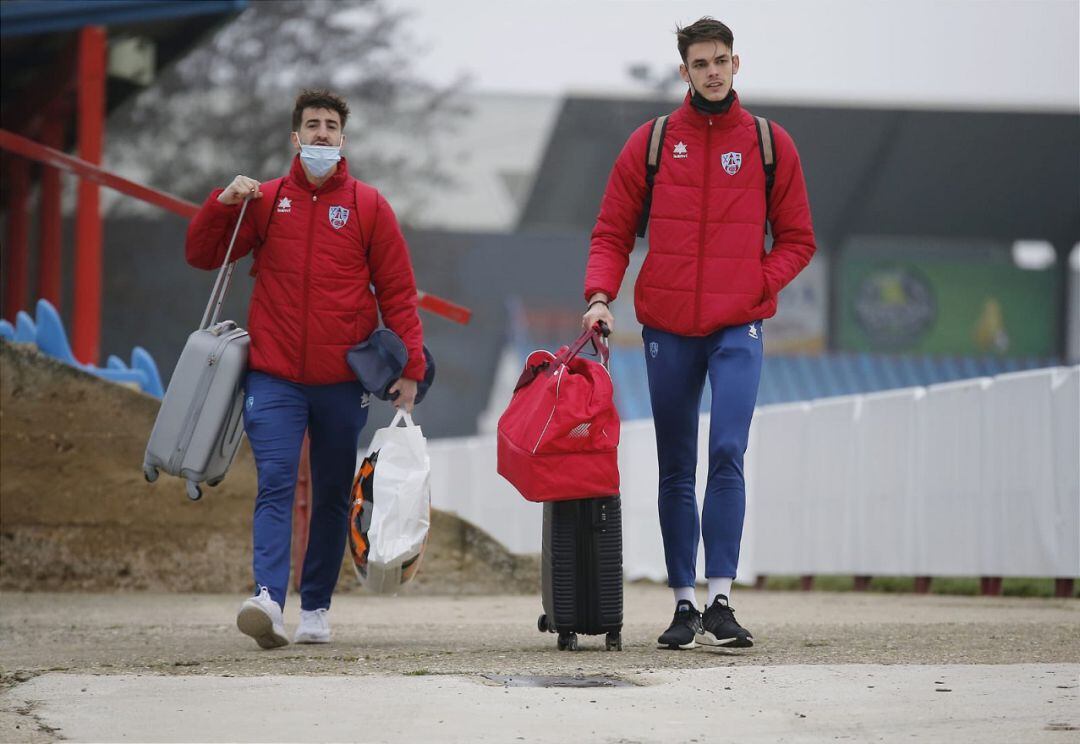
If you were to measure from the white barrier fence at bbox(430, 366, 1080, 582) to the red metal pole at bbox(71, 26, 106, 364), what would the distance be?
4285 millimetres

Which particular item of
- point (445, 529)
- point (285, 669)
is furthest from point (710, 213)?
point (445, 529)

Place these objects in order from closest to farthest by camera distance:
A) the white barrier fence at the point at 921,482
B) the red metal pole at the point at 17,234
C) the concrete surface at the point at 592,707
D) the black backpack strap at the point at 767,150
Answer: the concrete surface at the point at 592,707
the black backpack strap at the point at 767,150
the white barrier fence at the point at 921,482
the red metal pole at the point at 17,234

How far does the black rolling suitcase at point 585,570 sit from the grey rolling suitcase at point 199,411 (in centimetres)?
119

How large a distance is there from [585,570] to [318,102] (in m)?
1.83

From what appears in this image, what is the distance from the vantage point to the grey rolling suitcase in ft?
20.6

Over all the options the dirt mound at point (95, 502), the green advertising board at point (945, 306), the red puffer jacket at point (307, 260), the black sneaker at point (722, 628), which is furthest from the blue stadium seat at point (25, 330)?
the green advertising board at point (945, 306)

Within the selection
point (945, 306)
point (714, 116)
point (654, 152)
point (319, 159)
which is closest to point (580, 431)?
point (654, 152)

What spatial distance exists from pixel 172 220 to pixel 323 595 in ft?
120

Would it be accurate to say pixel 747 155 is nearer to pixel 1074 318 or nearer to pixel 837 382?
pixel 837 382

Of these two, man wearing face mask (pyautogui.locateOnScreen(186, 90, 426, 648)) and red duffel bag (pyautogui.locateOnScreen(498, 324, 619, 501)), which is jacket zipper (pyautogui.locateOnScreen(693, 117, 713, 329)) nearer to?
red duffel bag (pyautogui.locateOnScreen(498, 324, 619, 501))

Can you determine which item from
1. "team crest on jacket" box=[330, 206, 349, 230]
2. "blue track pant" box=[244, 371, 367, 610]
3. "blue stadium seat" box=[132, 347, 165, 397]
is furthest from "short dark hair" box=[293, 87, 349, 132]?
"blue stadium seat" box=[132, 347, 165, 397]

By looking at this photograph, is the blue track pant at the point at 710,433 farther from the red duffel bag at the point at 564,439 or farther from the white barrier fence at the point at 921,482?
the white barrier fence at the point at 921,482

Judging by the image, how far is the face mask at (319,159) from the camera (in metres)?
6.26

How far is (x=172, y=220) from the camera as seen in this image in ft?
138
